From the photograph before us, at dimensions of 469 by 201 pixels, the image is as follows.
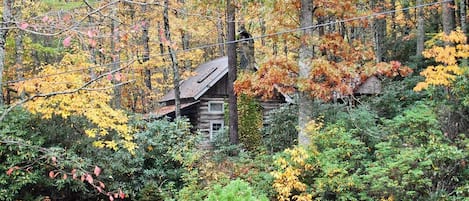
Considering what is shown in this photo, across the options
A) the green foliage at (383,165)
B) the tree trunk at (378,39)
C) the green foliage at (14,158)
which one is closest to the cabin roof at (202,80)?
the tree trunk at (378,39)

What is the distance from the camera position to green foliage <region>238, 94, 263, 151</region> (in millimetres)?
14484

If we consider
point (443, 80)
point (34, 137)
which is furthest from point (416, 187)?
point (34, 137)

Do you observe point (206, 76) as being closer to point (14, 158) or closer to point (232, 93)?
point (232, 93)

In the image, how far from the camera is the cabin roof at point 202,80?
17.5 meters

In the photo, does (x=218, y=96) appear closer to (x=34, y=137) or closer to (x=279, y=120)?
(x=279, y=120)

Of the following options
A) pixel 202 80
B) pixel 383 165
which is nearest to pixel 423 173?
pixel 383 165

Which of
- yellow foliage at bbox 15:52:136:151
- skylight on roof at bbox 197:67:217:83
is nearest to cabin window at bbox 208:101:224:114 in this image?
skylight on roof at bbox 197:67:217:83

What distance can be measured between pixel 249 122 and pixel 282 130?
6.96 ft

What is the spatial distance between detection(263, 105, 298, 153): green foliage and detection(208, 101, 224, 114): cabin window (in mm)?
5088

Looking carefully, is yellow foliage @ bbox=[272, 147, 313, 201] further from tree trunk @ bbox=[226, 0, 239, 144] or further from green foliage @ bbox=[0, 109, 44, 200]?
tree trunk @ bbox=[226, 0, 239, 144]

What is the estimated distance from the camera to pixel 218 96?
18.2 metres

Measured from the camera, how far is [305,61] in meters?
9.70

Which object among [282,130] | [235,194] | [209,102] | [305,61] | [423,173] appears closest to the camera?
[235,194]

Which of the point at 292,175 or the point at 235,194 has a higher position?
the point at 235,194
